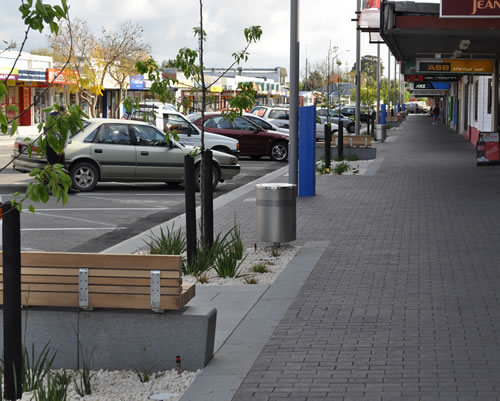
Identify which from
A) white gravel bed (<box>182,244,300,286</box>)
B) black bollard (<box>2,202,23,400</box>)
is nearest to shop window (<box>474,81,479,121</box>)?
white gravel bed (<box>182,244,300,286</box>)

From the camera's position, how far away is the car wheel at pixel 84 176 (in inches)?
765

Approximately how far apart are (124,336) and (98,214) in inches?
389

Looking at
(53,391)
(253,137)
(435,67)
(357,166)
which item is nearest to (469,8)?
(357,166)

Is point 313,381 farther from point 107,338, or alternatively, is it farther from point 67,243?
point 67,243

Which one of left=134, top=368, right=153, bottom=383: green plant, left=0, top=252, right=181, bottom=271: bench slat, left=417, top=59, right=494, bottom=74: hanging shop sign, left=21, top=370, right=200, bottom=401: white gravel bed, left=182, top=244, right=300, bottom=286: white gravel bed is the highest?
left=417, top=59, right=494, bottom=74: hanging shop sign

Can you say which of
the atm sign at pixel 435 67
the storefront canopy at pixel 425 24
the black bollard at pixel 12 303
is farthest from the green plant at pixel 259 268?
the atm sign at pixel 435 67

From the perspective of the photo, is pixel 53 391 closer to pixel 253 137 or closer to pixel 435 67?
pixel 253 137

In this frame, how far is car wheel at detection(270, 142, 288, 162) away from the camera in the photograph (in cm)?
3216

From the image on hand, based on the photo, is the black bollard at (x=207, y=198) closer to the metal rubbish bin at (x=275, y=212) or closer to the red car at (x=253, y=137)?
the metal rubbish bin at (x=275, y=212)

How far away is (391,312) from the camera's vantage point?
26.7 feet

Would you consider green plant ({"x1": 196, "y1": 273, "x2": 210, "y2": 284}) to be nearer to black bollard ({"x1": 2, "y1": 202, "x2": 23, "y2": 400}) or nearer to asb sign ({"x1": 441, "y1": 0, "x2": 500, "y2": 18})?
black bollard ({"x1": 2, "y1": 202, "x2": 23, "y2": 400})

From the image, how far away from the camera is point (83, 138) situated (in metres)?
19.5

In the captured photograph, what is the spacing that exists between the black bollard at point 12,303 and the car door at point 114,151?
14091 mm

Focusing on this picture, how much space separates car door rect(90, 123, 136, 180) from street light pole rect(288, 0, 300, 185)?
146 inches
